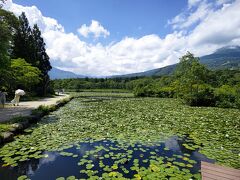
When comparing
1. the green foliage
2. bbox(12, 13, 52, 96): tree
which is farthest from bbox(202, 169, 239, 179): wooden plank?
bbox(12, 13, 52, 96): tree

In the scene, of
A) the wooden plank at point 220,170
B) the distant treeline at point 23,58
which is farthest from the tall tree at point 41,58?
the wooden plank at point 220,170

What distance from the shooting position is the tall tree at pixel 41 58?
3528 cm

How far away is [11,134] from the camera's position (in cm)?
847

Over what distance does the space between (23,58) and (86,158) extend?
28.3m

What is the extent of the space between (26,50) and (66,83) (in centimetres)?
6287

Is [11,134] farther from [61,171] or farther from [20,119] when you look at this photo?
[61,171]

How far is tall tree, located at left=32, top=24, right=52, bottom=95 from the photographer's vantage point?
35281 millimetres

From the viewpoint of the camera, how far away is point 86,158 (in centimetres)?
633

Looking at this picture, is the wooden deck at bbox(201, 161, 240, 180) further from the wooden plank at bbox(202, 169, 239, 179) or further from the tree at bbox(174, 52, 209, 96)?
the tree at bbox(174, 52, 209, 96)

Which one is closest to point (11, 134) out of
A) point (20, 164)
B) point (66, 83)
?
point (20, 164)

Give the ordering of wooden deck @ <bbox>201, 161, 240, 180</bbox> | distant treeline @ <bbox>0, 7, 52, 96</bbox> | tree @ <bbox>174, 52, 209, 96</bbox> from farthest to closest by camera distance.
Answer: tree @ <bbox>174, 52, 209, 96</bbox> < distant treeline @ <bbox>0, 7, 52, 96</bbox> < wooden deck @ <bbox>201, 161, 240, 180</bbox>

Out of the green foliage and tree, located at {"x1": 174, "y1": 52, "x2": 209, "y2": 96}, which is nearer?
the green foliage

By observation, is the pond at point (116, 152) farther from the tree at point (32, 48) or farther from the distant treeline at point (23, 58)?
the tree at point (32, 48)

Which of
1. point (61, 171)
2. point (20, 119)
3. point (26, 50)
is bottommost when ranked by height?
point (61, 171)
